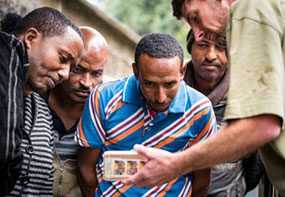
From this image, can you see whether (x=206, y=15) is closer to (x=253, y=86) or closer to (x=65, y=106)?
(x=253, y=86)

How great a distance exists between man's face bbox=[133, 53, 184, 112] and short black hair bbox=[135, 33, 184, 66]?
0.03m

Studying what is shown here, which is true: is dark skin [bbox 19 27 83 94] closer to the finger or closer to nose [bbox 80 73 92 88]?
nose [bbox 80 73 92 88]

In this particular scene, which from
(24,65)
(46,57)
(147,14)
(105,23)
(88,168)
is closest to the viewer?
(24,65)

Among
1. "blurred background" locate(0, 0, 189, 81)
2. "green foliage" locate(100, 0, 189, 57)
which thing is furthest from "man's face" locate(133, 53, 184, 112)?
"green foliage" locate(100, 0, 189, 57)

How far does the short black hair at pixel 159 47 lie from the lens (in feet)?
10.4

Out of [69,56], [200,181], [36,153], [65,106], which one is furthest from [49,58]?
[200,181]

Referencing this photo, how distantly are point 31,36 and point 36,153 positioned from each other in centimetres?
58

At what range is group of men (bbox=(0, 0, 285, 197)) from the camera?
6.97 feet

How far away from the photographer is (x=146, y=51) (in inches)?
125

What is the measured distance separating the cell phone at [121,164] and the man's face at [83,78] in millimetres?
762

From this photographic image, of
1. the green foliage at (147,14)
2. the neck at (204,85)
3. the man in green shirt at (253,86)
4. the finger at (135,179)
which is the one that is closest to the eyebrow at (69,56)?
the finger at (135,179)

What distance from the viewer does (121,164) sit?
2758 mm

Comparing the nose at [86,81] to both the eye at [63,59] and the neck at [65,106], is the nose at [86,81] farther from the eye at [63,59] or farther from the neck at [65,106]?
the eye at [63,59]

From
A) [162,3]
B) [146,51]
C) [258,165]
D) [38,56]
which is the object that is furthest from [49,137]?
[162,3]
